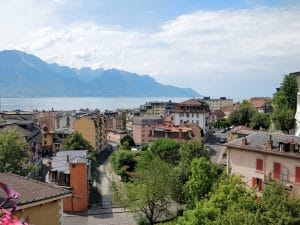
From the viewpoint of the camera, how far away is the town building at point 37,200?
9930mm

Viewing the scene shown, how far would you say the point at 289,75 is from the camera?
54.9 meters

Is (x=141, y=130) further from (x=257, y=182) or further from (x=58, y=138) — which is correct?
(x=257, y=182)

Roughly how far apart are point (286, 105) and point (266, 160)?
83.1 feet

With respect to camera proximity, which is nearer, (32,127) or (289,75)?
(289,75)

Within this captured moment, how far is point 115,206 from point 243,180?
1458cm

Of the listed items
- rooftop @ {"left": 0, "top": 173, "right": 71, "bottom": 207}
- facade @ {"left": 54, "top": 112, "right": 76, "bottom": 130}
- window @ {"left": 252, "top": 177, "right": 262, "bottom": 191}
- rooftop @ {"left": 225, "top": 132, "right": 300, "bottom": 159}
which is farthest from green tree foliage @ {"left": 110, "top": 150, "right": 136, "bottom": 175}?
rooftop @ {"left": 0, "top": 173, "right": 71, "bottom": 207}

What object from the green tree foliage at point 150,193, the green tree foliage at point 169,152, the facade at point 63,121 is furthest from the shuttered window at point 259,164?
the facade at point 63,121

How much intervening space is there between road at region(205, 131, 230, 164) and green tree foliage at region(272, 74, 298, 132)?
929 centimetres

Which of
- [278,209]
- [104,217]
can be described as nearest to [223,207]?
[278,209]

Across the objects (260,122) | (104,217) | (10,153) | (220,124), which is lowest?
(104,217)

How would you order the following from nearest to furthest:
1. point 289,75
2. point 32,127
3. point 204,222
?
point 204,222 < point 289,75 < point 32,127

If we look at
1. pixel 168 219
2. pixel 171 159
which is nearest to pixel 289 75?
pixel 171 159

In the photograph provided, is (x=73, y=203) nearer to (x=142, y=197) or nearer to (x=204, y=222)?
(x=142, y=197)

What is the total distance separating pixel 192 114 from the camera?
289 feet
